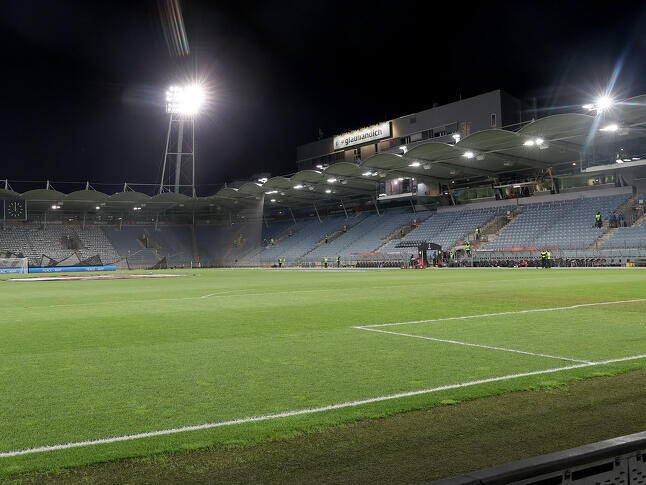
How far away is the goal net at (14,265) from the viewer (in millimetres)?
57844

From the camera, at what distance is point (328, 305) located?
14422 millimetres

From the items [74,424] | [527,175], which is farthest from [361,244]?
[74,424]

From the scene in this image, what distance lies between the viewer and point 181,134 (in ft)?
221

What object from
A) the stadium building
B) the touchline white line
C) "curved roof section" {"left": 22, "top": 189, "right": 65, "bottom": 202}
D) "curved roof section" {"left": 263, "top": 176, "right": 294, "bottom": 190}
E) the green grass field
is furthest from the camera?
"curved roof section" {"left": 22, "top": 189, "right": 65, "bottom": 202}

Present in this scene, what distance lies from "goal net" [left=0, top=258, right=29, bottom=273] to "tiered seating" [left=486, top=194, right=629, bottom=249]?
50.8 meters

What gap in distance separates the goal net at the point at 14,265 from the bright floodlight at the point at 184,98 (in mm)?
25223

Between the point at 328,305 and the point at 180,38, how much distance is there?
175 feet

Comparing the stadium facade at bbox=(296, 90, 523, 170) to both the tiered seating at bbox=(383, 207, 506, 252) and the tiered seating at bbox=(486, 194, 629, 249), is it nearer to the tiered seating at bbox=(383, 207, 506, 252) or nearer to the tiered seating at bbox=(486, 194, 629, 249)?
the tiered seating at bbox=(383, 207, 506, 252)

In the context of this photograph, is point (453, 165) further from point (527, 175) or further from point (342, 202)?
point (342, 202)

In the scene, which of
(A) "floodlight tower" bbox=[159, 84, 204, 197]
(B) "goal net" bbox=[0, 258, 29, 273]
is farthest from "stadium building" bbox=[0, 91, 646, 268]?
(B) "goal net" bbox=[0, 258, 29, 273]

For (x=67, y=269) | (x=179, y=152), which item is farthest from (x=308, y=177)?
(x=67, y=269)

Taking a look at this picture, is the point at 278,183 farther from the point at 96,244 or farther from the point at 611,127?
the point at 611,127

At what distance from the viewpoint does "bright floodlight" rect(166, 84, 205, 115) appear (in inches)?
2598

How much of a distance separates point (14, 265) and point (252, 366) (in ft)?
205
